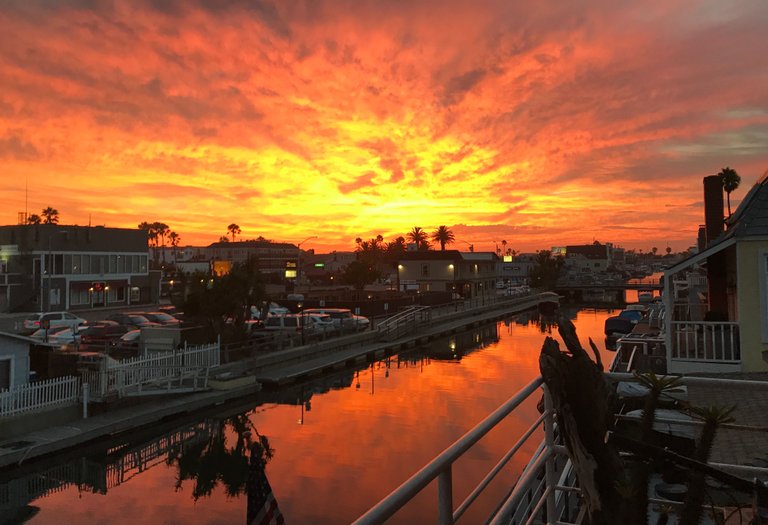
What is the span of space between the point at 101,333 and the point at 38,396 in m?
17.4

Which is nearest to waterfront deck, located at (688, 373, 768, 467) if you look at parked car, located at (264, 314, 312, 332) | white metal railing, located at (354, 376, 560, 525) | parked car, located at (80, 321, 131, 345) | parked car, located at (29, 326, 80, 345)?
white metal railing, located at (354, 376, 560, 525)

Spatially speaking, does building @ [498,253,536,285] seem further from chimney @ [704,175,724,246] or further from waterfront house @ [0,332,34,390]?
waterfront house @ [0,332,34,390]

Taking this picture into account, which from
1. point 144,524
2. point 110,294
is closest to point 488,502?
point 144,524

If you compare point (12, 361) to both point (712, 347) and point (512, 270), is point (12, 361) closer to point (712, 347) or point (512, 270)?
point (712, 347)

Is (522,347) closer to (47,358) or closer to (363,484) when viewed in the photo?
(363,484)

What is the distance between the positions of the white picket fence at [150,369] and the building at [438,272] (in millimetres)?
52823

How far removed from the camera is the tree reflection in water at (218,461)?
1920 centimetres

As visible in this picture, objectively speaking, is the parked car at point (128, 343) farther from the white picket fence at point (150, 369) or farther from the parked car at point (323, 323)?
the parked car at point (323, 323)

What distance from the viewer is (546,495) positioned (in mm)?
3738

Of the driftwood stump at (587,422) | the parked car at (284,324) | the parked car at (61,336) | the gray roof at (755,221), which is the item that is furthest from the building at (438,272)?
the driftwood stump at (587,422)

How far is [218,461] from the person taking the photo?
842 inches

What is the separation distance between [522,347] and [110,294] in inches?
1978

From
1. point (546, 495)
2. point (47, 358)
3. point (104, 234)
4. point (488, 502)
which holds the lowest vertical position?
point (488, 502)

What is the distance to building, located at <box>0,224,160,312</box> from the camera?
201ft
